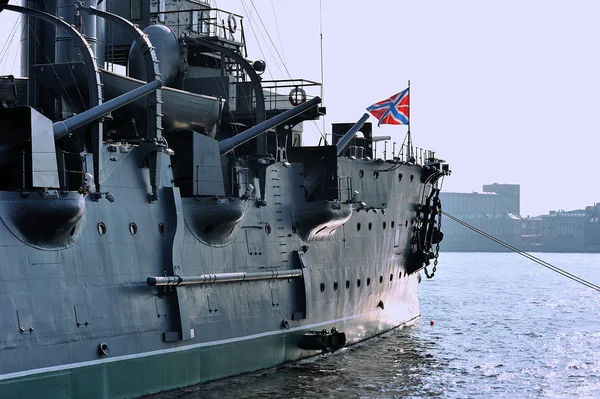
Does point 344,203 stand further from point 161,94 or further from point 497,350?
point 497,350

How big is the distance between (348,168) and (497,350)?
8.24m

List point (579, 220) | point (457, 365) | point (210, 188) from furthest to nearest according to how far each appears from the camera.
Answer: point (579, 220)
point (457, 365)
point (210, 188)

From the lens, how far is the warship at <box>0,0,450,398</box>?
54.6 feet

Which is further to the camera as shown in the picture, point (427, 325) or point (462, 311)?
point (462, 311)

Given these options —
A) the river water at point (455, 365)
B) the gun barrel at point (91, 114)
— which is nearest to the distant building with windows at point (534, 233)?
the river water at point (455, 365)

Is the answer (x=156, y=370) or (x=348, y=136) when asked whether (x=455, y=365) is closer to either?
(x=348, y=136)

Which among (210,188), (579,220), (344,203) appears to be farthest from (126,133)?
(579,220)

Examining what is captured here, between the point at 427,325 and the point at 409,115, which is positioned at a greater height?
the point at 409,115

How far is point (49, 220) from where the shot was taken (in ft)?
54.0

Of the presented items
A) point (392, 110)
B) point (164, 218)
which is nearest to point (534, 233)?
point (392, 110)

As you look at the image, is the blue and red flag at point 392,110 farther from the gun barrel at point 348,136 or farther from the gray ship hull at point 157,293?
the gray ship hull at point 157,293

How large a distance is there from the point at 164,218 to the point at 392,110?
12824 mm

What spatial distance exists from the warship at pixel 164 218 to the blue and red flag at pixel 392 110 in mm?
1536

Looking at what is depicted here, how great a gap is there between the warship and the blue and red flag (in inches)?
60.5
